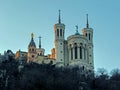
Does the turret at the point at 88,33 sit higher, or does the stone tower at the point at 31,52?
the turret at the point at 88,33

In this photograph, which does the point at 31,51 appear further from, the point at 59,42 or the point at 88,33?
the point at 88,33

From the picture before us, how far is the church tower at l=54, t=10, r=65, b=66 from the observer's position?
3834 inches

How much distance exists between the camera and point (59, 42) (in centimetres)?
9888

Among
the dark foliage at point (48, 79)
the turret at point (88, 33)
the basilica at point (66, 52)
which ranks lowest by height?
the dark foliage at point (48, 79)

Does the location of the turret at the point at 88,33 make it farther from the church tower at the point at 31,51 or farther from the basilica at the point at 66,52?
the church tower at the point at 31,51

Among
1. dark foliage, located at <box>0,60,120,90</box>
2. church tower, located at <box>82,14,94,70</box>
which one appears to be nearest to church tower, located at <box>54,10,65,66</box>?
church tower, located at <box>82,14,94,70</box>

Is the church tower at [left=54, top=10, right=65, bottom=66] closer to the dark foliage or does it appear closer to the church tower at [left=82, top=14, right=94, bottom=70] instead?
the church tower at [left=82, top=14, right=94, bottom=70]

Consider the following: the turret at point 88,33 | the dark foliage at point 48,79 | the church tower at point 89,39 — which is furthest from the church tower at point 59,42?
the dark foliage at point 48,79

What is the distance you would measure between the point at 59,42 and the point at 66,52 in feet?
9.12

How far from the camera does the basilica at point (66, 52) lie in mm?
95875

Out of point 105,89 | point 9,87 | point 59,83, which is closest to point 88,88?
point 105,89

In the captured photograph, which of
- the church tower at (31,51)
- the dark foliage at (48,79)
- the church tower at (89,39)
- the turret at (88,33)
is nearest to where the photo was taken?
the dark foliage at (48,79)

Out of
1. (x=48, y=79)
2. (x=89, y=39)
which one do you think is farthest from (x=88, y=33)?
(x=48, y=79)

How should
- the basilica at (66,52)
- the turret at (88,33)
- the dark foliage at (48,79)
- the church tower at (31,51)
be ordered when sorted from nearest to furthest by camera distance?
the dark foliage at (48,79) < the basilica at (66,52) < the church tower at (31,51) < the turret at (88,33)
